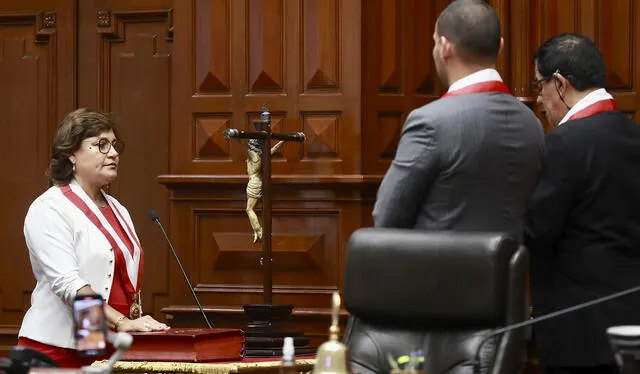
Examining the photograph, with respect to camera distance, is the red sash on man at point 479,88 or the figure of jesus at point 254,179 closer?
the red sash on man at point 479,88

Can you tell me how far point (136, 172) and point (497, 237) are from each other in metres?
3.86

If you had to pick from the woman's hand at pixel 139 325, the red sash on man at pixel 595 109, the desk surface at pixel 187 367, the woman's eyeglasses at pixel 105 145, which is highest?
the red sash on man at pixel 595 109

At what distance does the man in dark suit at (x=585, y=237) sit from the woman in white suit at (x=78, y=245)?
4.35 feet

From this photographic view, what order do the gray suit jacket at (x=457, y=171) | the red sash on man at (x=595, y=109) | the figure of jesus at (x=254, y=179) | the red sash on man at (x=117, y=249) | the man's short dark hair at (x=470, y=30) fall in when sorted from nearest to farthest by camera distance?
the gray suit jacket at (x=457, y=171) < the man's short dark hair at (x=470, y=30) < the red sash on man at (x=595, y=109) < the red sash on man at (x=117, y=249) < the figure of jesus at (x=254, y=179)

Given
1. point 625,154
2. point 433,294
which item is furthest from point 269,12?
point 433,294

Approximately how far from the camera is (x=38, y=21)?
22.6 feet

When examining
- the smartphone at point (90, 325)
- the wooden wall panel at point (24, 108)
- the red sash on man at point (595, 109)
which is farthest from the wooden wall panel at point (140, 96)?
the smartphone at point (90, 325)

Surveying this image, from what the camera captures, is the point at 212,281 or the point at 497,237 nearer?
the point at 497,237

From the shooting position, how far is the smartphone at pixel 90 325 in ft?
9.02

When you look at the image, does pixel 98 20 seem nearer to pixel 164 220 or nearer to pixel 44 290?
pixel 164 220

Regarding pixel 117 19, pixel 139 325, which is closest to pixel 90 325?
pixel 139 325

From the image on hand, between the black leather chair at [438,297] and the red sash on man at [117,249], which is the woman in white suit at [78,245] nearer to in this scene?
the red sash on man at [117,249]

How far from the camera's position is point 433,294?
3.11 metres

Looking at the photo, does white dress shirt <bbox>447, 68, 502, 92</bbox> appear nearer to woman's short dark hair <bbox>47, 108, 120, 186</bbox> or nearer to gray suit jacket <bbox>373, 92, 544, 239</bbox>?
gray suit jacket <bbox>373, 92, 544, 239</bbox>
